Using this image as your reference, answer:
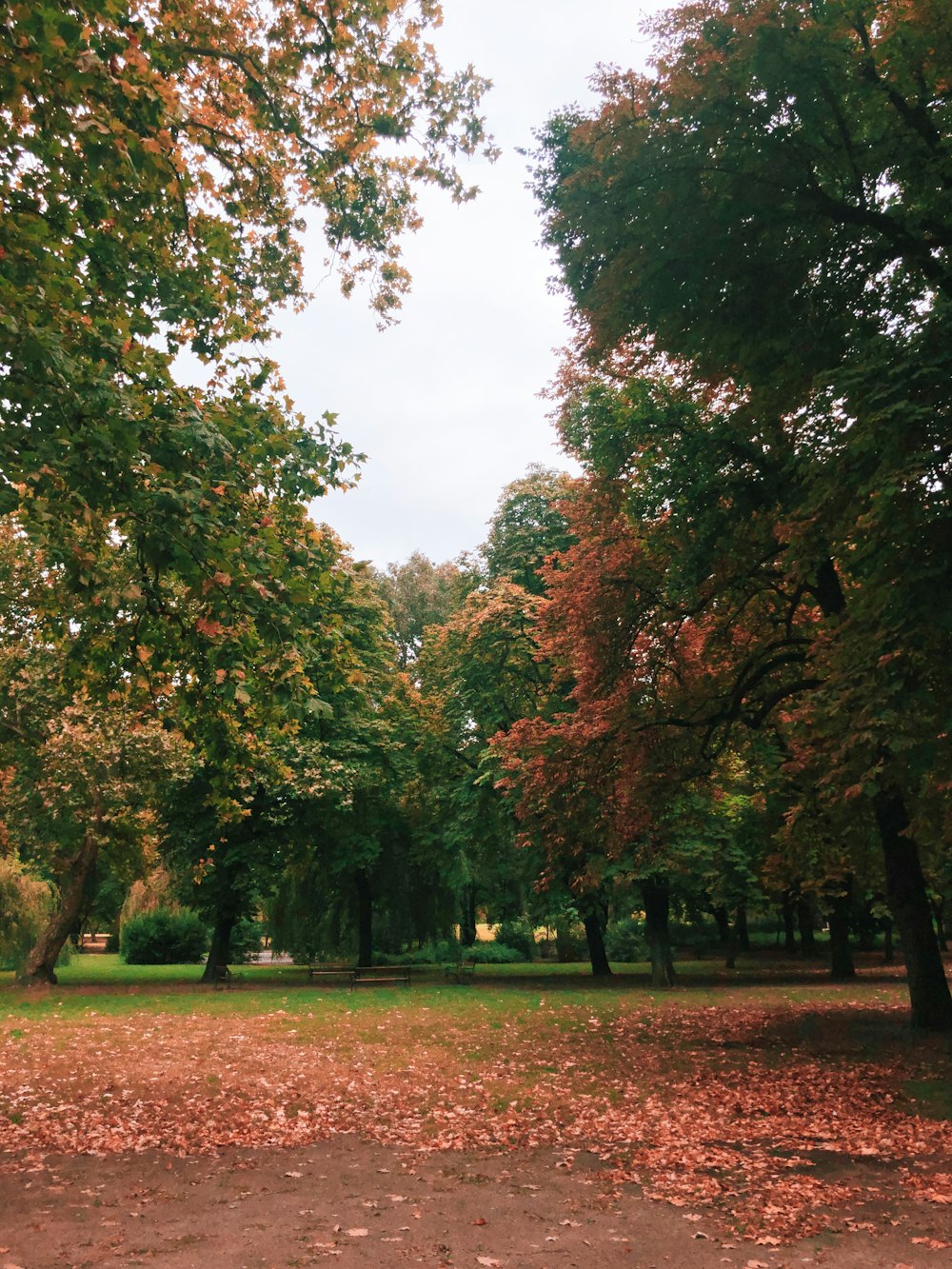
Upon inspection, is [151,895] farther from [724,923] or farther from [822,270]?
[822,270]

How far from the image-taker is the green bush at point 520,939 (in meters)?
41.1

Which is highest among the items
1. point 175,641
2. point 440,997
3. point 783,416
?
point 783,416

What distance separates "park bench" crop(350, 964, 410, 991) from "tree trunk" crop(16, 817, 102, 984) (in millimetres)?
8122

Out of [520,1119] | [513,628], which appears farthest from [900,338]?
[513,628]

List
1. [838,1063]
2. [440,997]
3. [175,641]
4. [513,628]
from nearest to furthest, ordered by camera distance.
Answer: [175,641], [838,1063], [440,997], [513,628]

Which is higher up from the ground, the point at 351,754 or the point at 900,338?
the point at 900,338

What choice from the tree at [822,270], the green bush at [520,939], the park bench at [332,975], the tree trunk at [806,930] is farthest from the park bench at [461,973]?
the tree at [822,270]

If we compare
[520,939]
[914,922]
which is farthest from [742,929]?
[914,922]

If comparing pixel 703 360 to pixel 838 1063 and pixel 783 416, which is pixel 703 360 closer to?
pixel 783 416

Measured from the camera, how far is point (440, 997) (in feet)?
71.1

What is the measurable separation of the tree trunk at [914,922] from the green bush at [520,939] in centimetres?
2930

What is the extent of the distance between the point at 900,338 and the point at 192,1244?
35.0 feet

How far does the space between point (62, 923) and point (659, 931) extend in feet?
55.6

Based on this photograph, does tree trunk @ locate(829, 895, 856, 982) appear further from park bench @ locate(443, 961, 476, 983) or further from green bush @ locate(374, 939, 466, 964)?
green bush @ locate(374, 939, 466, 964)
